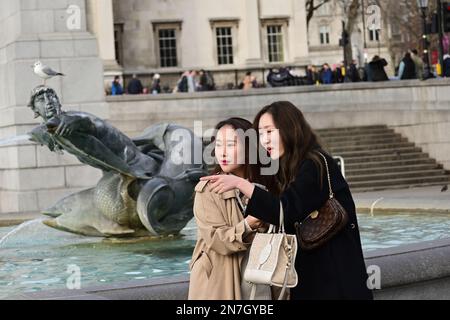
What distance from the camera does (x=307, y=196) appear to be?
19.4 feet

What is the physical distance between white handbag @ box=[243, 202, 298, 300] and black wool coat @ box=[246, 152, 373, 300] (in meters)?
0.08

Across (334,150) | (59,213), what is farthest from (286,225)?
(334,150)

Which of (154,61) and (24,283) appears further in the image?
(154,61)

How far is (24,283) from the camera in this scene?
10539 mm

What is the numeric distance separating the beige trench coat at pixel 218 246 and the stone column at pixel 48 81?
45.7 ft

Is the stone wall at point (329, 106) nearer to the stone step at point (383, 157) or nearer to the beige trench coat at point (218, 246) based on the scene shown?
the stone step at point (383, 157)

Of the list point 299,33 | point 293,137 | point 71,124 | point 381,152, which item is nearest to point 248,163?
point 293,137

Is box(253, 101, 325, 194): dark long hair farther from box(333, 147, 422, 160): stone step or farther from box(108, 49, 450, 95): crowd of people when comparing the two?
box(108, 49, 450, 95): crowd of people

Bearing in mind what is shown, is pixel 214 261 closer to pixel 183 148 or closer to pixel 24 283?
pixel 24 283

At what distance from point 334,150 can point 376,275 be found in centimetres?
2122

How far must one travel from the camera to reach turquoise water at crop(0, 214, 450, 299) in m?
10.7

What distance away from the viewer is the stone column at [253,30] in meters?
62.8

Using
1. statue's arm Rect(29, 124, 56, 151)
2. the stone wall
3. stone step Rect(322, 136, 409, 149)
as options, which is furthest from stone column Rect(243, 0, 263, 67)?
statue's arm Rect(29, 124, 56, 151)

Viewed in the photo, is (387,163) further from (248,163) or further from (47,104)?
(248,163)
